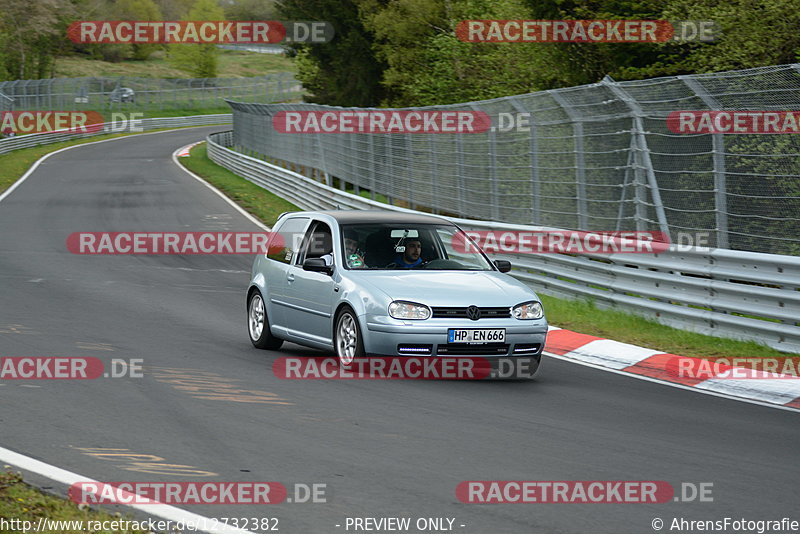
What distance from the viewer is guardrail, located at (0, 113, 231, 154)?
190 ft

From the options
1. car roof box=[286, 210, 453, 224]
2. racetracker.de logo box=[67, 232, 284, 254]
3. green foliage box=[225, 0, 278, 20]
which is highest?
green foliage box=[225, 0, 278, 20]

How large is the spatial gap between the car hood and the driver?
43cm

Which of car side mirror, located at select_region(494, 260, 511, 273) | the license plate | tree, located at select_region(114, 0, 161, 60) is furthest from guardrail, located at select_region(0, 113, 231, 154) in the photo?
the license plate

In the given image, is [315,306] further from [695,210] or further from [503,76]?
[503,76]

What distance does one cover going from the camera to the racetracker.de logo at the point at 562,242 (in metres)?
13.4

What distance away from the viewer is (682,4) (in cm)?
2081

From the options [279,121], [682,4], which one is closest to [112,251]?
[682,4]

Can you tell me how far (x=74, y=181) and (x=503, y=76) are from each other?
58.9ft

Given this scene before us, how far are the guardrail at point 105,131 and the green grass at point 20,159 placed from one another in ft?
1.21

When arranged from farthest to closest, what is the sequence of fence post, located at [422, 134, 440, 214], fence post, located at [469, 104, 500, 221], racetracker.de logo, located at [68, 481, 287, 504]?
fence post, located at [422, 134, 440, 214]
fence post, located at [469, 104, 500, 221]
racetracker.de logo, located at [68, 481, 287, 504]

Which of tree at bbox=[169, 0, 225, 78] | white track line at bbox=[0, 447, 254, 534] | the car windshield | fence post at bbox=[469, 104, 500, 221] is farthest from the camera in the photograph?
tree at bbox=[169, 0, 225, 78]

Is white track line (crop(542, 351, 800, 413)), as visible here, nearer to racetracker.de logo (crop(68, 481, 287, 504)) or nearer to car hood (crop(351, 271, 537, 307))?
car hood (crop(351, 271, 537, 307))

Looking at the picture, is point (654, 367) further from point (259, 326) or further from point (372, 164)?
point (372, 164)

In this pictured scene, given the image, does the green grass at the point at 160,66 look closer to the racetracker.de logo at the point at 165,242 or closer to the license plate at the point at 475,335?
the racetracker.de logo at the point at 165,242
